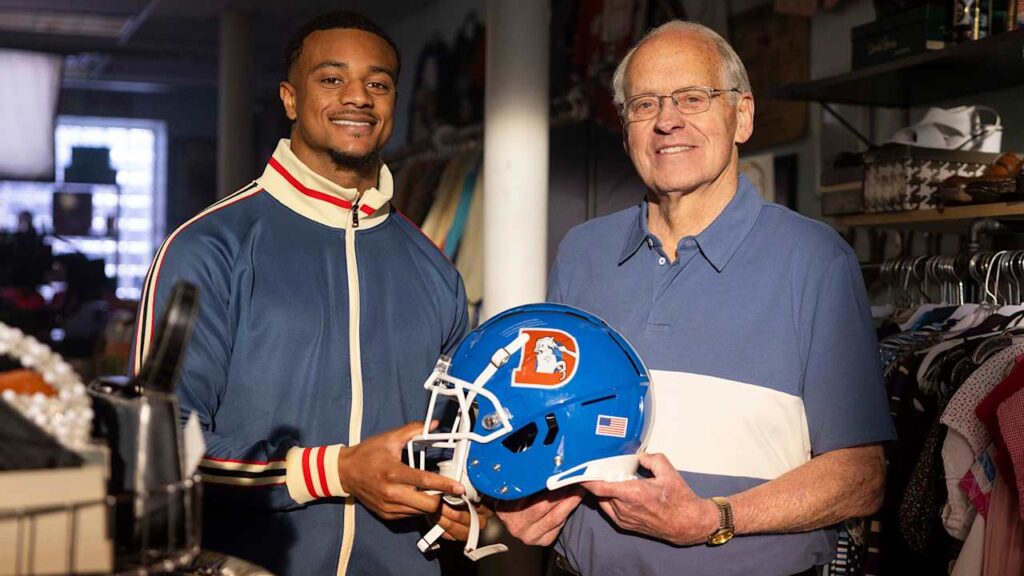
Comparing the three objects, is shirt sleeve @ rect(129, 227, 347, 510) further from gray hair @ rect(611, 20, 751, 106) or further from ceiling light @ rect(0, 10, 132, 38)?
ceiling light @ rect(0, 10, 132, 38)

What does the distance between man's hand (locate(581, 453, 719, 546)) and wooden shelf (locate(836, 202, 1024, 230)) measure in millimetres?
1571

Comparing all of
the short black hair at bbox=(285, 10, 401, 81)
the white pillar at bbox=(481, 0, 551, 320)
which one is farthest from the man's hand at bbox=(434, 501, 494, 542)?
the white pillar at bbox=(481, 0, 551, 320)

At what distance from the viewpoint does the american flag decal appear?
1714 millimetres

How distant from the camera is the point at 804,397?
5.77 ft

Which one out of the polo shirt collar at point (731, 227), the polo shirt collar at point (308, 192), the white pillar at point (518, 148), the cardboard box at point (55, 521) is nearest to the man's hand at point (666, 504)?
the polo shirt collar at point (731, 227)

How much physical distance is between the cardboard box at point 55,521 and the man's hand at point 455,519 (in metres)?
0.95

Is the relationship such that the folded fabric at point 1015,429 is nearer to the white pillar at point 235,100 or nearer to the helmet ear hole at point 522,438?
the helmet ear hole at point 522,438

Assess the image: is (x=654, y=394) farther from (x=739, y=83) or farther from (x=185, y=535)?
(x=185, y=535)

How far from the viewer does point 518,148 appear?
4.14 metres

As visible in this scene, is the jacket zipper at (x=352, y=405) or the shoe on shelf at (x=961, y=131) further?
the shoe on shelf at (x=961, y=131)

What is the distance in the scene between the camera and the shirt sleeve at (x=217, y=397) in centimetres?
177

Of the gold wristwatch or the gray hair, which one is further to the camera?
the gray hair

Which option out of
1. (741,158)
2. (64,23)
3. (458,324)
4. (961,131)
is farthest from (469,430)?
(64,23)

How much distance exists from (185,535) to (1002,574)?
1.91 meters
